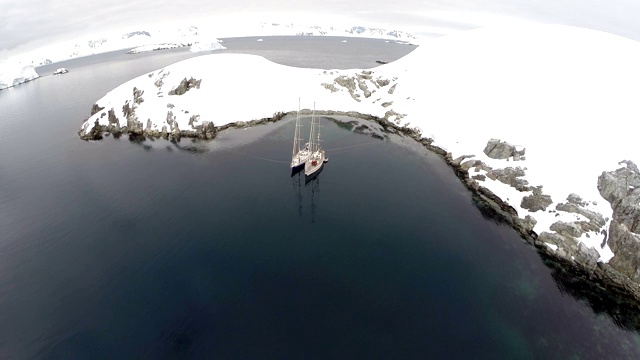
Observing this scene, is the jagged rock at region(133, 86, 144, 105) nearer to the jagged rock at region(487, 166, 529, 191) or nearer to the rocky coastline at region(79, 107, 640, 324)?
the rocky coastline at region(79, 107, 640, 324)

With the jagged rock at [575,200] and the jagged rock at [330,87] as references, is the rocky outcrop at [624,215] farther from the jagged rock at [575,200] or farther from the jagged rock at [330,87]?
the jagged rock at [330,87]

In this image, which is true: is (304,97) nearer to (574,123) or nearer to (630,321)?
(574,123)

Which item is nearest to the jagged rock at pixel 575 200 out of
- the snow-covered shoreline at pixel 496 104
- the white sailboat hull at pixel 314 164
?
the snow-covered shoreline at pixel 496 104

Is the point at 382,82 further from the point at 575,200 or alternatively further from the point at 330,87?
the point at 575,200

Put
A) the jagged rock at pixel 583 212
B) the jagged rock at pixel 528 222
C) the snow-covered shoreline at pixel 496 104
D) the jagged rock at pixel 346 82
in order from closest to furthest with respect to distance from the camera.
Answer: the jagged rock at pixel 583 212
the jagged rock at pixel 528 222
the snow-covered shoreline at pixel 496 104
the jagged rock at pixel 346 82

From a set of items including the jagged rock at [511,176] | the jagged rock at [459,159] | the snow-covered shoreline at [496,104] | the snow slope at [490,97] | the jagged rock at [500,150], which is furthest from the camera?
the jagged rock at [459,159]

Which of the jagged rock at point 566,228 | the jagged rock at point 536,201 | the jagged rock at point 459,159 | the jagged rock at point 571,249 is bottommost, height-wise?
the jagged rock at point 571,249

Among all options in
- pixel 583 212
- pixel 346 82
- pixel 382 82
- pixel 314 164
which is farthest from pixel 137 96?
pixel 583 212
